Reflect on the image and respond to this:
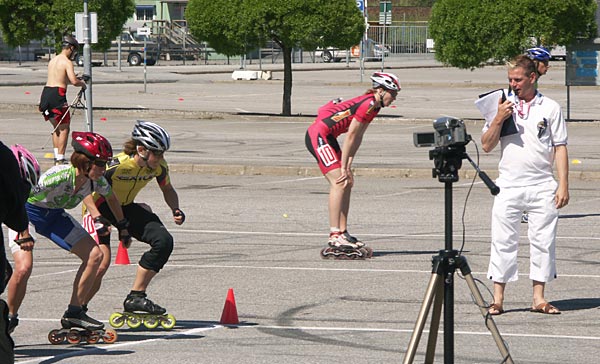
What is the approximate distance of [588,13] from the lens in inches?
1198

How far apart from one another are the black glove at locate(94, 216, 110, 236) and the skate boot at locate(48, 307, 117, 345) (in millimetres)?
616

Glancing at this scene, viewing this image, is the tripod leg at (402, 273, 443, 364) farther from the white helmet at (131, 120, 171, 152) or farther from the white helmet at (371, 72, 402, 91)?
the white helmet at (371, 72, 402, 91)

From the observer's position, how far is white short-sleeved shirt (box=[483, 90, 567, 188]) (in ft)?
32.1

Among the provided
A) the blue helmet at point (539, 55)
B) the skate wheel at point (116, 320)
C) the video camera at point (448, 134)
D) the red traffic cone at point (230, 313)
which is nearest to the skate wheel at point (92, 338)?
the skate wheel at point (116, 320)

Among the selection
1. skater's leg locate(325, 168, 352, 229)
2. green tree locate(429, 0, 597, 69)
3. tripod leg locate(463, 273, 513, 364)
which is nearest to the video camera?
tripod leg locate(463, 273, 513, 364)

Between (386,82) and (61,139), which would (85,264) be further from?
(61,139)

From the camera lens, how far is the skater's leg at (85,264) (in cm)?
882

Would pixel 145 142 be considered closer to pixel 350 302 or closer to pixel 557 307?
pixel 350 302

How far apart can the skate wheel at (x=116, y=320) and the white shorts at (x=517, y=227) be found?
287cm

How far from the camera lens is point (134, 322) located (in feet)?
30.2

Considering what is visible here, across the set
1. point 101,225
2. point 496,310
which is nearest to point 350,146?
point 496,310

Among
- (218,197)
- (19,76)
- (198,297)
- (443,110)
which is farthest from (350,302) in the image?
(19,76)

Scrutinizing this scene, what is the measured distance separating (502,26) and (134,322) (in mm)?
22672

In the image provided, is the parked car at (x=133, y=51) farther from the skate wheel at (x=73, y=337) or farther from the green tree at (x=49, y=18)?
the skate wheel at (x=73, y=337)
